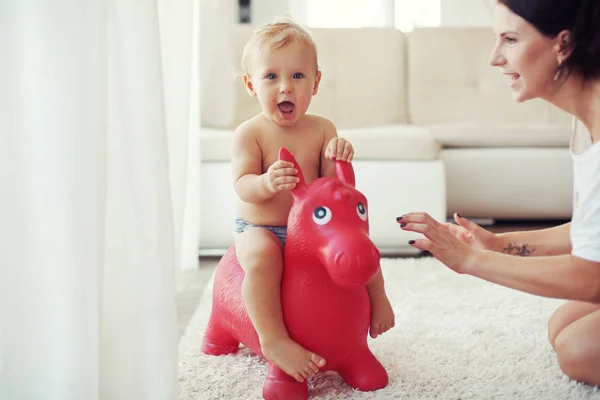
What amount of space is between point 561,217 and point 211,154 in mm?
1528

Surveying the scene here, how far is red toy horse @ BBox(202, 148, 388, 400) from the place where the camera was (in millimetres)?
1021

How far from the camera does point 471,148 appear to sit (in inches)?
102

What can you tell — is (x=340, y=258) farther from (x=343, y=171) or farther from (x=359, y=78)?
(x=359, y=78)

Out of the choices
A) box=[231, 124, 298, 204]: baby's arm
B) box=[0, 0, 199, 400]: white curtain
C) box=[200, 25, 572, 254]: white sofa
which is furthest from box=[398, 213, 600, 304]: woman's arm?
box=[200, 25, 572, 254]: white sofa

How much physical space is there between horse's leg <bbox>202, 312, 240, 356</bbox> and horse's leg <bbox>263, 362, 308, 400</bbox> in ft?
0.71

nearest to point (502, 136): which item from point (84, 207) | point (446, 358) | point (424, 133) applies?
point (424, 133)

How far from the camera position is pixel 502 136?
256cm

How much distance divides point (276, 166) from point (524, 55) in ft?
1.43

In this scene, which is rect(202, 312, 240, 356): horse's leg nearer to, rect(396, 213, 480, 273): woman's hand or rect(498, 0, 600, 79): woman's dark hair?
rect(396, 213, 480, 273): woman's hand

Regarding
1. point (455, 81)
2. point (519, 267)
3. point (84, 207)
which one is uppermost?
point (455, 81)

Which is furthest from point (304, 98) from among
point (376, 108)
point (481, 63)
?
point (481, 63)

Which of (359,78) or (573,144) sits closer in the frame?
(573,144)

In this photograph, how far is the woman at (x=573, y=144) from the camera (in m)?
0.97

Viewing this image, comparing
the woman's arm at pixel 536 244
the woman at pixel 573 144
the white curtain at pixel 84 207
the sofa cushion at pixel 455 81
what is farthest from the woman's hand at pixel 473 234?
the sofa cushion at pixel 455 81
